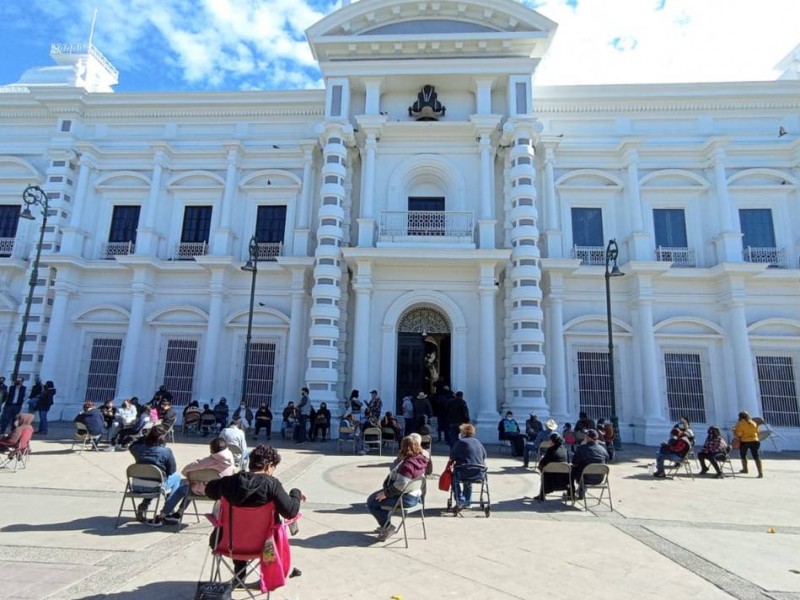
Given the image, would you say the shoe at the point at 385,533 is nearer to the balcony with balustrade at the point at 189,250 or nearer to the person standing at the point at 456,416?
the person standing at the point at 456,416

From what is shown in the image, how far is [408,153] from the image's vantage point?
17641 mm

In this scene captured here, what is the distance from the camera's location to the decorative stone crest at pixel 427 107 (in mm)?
17656

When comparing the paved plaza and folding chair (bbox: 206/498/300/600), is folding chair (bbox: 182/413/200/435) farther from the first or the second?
folding chair (bbox: 206/498/300/600)

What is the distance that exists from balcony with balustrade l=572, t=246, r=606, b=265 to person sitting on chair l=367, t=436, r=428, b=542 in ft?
44.2

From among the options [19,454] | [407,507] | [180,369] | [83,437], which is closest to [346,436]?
[83,437]

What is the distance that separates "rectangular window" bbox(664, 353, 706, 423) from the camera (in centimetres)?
1634

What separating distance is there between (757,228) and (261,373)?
61.4 feet

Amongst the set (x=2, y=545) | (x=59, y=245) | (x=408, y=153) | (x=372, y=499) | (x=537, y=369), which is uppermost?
(x=408, y=153)

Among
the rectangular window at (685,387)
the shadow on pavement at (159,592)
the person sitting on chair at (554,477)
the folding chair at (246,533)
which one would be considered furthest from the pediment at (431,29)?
the shadow on pavement at (159,592)

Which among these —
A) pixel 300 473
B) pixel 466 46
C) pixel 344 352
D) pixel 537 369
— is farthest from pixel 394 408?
pixel 466 46

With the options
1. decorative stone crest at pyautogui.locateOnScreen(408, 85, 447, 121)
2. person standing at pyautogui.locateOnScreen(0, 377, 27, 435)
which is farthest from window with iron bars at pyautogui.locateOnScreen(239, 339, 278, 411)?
decorative stone crest at pyautogui.locateOnScreen(408, 85, 447, 121)

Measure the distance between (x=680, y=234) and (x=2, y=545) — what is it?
1992 cm

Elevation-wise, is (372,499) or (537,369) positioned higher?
(537,369)

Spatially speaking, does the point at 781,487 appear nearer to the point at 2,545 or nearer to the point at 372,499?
the point at 372,499
